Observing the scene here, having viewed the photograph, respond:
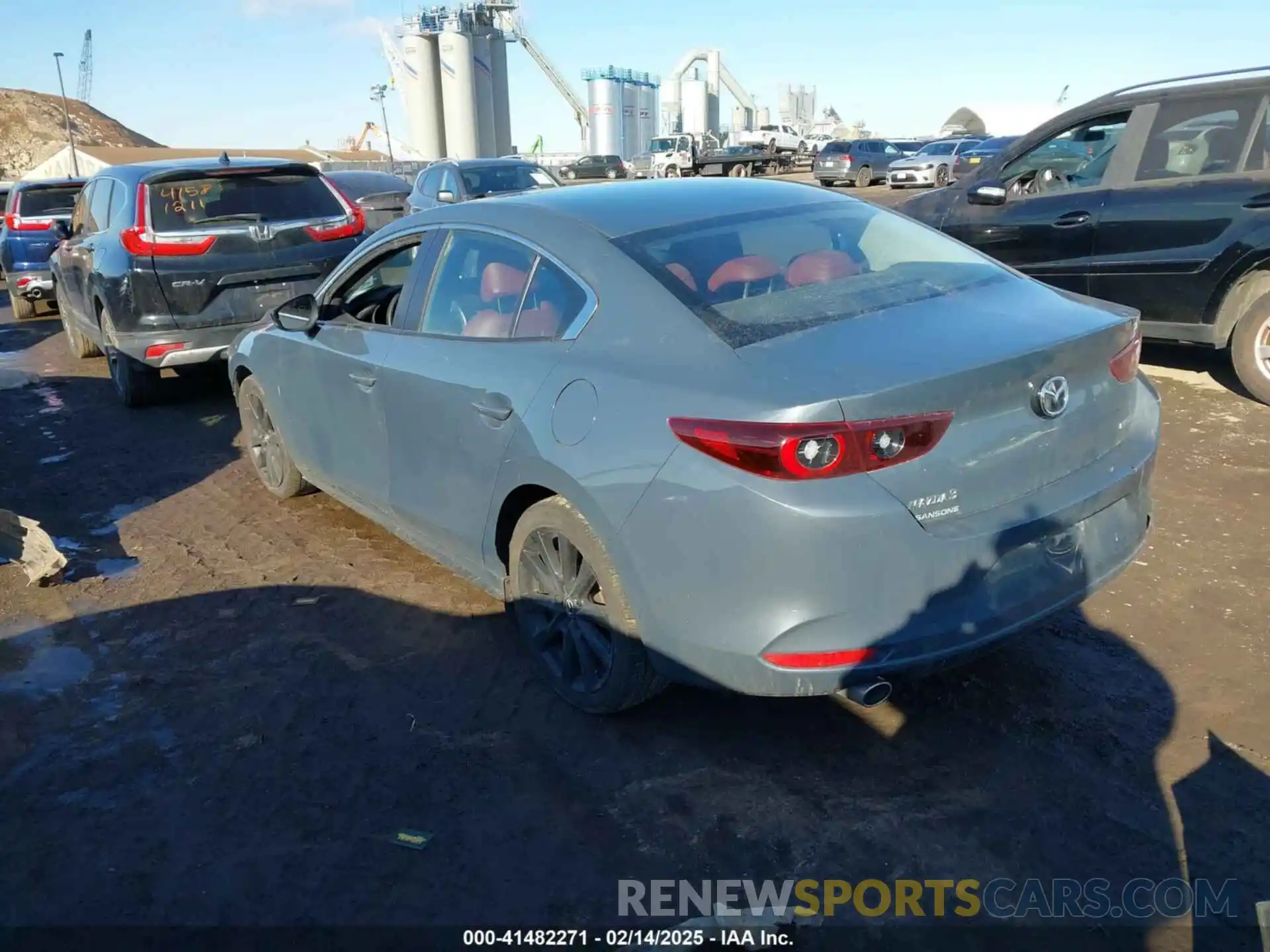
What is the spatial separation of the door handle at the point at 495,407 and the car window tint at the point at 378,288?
3.58 feet

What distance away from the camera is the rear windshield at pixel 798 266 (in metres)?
3.17

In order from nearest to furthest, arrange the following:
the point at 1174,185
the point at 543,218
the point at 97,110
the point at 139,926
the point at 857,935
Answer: the point at 857,935 → the point at 139,926 → the point at 543,218 → the point at 1174,185 → the point at 97,110

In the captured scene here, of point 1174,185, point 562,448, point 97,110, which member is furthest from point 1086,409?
point 97,110

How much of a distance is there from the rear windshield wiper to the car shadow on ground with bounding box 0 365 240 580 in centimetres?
149

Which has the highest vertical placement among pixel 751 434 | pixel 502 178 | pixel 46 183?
pixel 751 434

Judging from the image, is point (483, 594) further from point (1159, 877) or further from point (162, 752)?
point (1159, 877)

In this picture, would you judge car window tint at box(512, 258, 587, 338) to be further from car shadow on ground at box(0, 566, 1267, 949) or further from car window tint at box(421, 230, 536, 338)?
car shadow on ground at box(0, 566, 1267, 949)

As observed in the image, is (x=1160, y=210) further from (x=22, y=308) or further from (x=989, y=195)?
(x=22, y=308)

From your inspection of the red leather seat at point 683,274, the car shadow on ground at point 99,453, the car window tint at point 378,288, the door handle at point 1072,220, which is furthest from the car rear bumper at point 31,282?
the red leather seat at point 683,274

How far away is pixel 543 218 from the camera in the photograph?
12.2 feet

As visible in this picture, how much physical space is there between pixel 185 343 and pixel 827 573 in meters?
6.49

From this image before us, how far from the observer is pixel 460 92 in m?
73.1

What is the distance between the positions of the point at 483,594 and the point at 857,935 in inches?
97.2

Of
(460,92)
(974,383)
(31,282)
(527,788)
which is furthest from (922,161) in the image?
(460,92)
